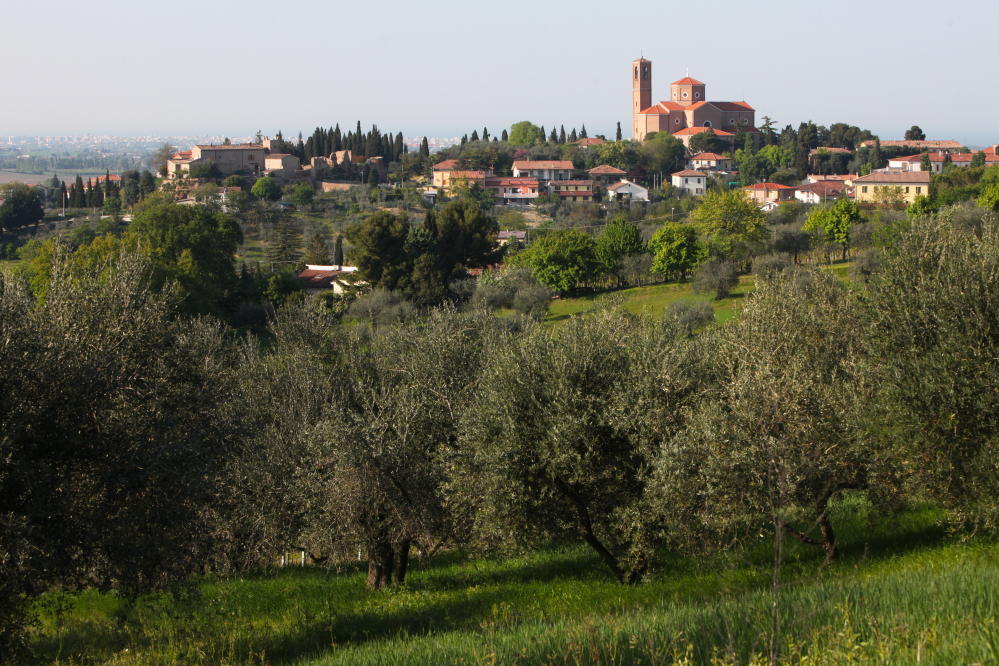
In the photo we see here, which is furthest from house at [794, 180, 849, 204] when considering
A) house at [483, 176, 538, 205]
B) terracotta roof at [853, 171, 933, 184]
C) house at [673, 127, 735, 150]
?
house at [673, 127, 735, 150]

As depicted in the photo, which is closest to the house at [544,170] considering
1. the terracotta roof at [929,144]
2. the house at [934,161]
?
the house at [934,161]

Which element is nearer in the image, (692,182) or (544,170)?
(692,182)

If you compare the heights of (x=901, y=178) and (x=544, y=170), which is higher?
(x=544, y=170)

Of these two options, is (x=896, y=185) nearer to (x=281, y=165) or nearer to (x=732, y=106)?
(x=732, y=106)

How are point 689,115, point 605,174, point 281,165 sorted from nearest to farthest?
point 281,165
point 605,174
point 689,115

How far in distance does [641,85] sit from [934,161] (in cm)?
5622

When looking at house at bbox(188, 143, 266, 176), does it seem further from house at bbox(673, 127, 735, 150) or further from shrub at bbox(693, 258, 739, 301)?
shrub at bbox(693, 258, 739, 301)

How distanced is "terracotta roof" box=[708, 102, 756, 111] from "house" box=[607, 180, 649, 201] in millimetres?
42077

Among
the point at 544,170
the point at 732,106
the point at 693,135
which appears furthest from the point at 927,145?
the point at 544,170

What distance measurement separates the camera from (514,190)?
102 metres

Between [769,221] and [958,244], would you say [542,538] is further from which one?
[769,221]

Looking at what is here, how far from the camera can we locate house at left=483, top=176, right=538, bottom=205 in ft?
332

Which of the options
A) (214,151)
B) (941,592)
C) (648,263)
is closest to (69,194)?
(214,151)

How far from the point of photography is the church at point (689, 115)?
13275 centimetres
